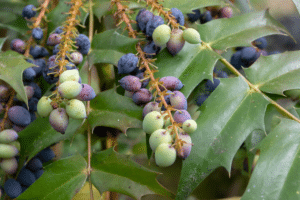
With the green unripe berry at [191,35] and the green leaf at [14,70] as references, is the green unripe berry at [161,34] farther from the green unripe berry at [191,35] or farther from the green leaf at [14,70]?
the green leaf at [14,70]

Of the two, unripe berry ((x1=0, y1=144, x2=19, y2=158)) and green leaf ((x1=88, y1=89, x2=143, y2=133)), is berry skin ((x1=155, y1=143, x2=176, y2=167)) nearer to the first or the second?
green leaf ((x1=88, y1=89, x2=143, y2=133))

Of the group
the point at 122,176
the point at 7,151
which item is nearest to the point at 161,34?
the point at 122,176

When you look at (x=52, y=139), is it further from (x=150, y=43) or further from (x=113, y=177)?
(x=150, y=43)

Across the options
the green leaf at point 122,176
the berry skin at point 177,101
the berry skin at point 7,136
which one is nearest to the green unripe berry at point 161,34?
the berry skin at point 177,101

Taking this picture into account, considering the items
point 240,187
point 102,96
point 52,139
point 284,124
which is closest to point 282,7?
point 240,187

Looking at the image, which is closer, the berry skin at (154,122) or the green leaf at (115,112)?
the berry skin at (154,122)

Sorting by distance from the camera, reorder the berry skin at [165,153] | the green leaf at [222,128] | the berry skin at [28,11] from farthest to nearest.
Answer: the berry skin at [28,11]
the green leaf at [222,128]
the berry skin at [165,153]
